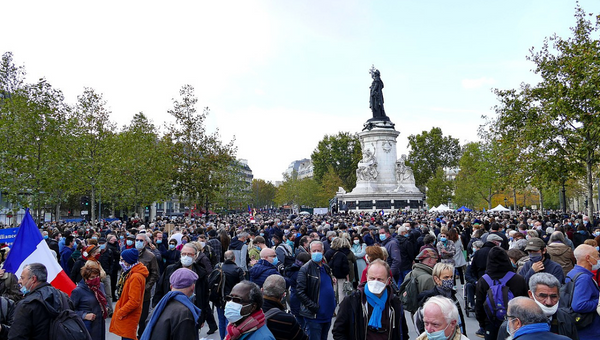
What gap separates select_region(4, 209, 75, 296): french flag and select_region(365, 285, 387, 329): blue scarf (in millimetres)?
4578

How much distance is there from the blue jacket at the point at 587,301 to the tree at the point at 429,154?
79.6m

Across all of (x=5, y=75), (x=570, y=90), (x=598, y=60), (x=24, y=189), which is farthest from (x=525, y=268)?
(x=5, y=75)

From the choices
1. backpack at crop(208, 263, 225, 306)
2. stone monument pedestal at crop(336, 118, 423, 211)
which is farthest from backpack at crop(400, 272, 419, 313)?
stone monument pedestal at crop(336, 118, 423, 211)

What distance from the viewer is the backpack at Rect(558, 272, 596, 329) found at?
509cm

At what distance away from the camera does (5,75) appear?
24.6m

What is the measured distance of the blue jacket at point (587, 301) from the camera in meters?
5.09

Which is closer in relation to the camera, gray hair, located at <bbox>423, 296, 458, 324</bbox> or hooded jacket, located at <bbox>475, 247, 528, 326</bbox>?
gray hair, located at <bbox>423, 296, 458, 324</bbox>

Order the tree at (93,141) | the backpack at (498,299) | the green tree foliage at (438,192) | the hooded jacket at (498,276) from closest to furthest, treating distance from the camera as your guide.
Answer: the backpack at (498,299) < the hooded jacket at (498,276) < the tree at (93,141) < the green tree foliage at (438,192)

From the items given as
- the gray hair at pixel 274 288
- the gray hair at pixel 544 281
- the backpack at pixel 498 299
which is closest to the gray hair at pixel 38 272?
the gray hair at pixel 274 288

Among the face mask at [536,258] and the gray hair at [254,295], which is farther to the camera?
the face mask at [536,258]

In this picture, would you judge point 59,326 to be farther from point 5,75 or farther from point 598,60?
point 5,75

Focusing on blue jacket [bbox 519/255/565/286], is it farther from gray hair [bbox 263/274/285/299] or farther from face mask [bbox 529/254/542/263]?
gray hair [bbox 263/274/285/299]

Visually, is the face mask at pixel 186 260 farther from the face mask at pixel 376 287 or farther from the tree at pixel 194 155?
the tree at pixel 194 155

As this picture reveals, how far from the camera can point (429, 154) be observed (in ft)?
276
